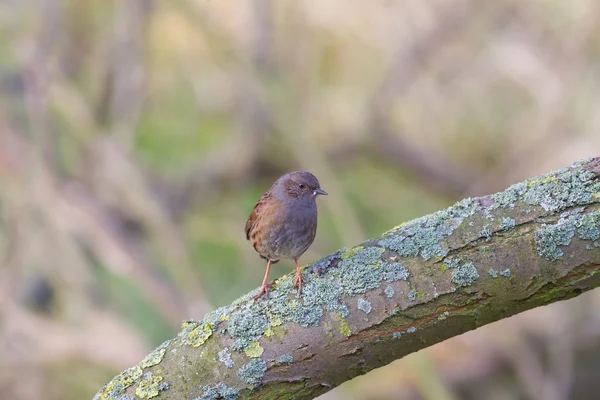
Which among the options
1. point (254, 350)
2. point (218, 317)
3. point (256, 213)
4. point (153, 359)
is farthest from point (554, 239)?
point (256, 213)

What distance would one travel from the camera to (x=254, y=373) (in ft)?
6.84

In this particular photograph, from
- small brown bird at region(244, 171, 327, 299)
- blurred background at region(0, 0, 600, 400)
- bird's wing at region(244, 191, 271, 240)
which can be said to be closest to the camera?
small brown bird at region(244, 171, 327, 299)

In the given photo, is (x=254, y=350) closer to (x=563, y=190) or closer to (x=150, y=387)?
(x=150, y=387)

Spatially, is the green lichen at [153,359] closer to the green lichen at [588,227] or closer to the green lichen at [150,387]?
the green lichen at [150,387]

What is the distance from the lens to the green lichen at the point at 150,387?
2.10m

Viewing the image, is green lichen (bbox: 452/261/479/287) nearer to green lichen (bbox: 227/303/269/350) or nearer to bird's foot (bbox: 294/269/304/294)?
bird's foot (bbox: 294/269/304/294)

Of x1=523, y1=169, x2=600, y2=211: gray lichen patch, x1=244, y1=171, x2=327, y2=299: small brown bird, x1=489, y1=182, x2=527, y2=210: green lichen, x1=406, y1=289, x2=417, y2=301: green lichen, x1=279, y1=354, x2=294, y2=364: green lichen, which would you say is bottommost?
x1=279, y1=354, x2=294, y2=364: green lichen

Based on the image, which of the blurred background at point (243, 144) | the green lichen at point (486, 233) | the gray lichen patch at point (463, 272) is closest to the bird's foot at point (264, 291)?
the gray lichen patch at point (463, 272)

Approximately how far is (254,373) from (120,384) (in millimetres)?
448

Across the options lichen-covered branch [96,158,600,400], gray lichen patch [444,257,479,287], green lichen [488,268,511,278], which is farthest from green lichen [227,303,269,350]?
green lichen [488,268,511,278]

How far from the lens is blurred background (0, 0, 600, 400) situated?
5.73 m

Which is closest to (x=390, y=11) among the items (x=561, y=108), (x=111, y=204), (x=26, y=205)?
(x=561, y=108)

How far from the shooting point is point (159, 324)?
303 inches

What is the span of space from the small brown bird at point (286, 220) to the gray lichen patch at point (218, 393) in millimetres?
1114
